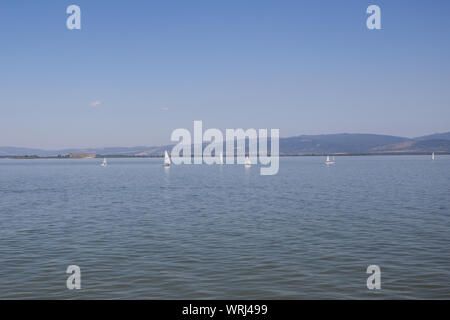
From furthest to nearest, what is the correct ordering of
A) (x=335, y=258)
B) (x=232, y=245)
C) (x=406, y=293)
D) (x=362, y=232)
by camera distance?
(x=362, y=232)
(x=232, y=245)
(x=335, y=258)
(x=406, y=293)

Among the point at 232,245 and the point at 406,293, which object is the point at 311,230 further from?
the point at 406,293

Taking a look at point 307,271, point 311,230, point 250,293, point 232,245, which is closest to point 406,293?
point 307,271

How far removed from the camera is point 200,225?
107ft
